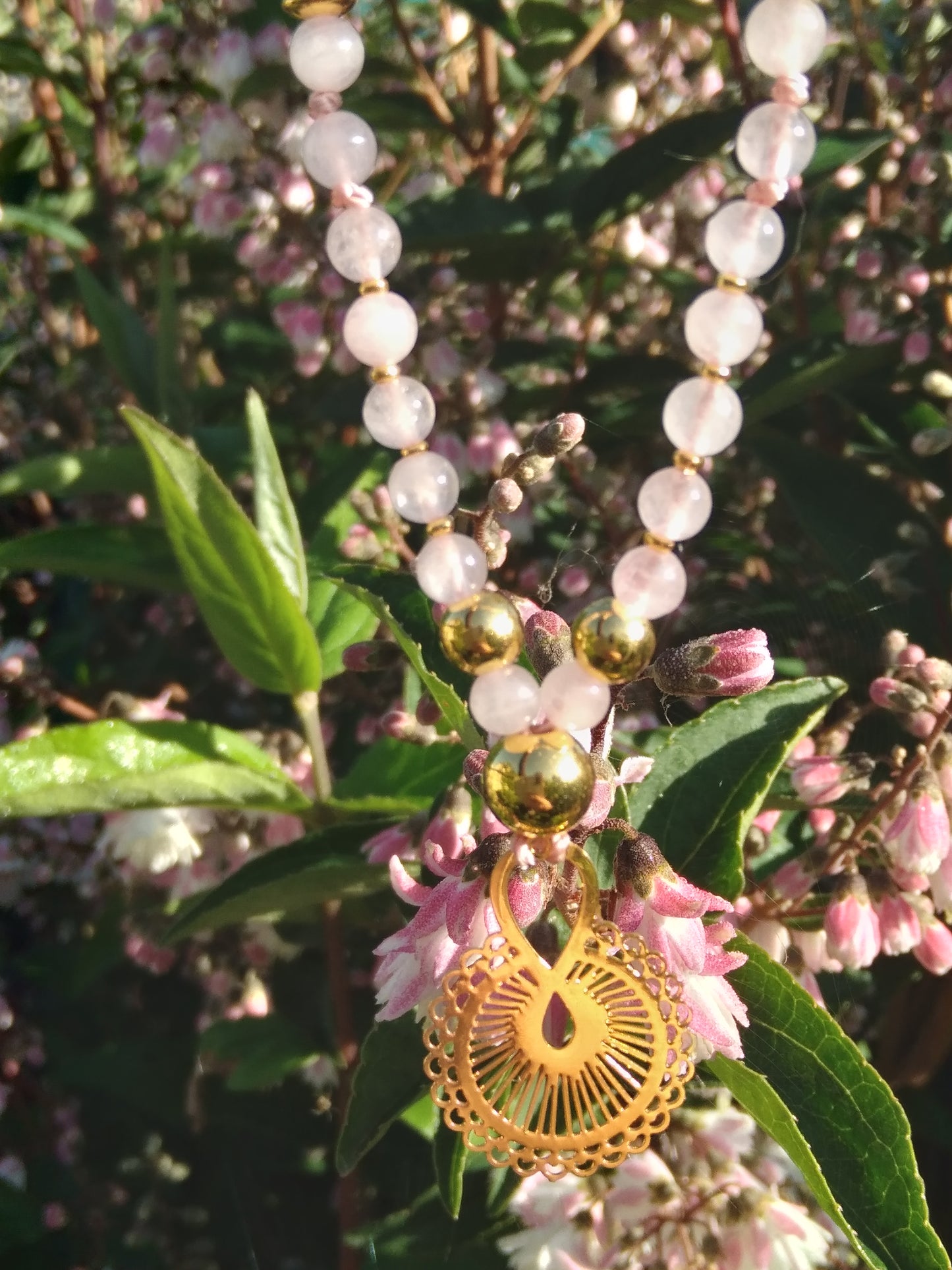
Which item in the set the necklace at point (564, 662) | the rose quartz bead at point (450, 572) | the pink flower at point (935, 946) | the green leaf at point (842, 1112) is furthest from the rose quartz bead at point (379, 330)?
the pink flower at point (935, 946)

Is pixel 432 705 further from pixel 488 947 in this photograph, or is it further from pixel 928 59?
pixel 928 59

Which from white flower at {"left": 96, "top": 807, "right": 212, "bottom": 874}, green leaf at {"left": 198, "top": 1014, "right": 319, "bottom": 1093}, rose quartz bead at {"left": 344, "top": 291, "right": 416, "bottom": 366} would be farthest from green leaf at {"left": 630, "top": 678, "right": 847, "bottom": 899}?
green leaf at {"left": 198, "top": 1014, "right": 319, "bottom": 1093}

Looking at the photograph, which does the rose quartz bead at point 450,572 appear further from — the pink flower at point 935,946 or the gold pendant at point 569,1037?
the pink flower at point 935,946

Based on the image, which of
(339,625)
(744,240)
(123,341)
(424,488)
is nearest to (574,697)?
(424,488)

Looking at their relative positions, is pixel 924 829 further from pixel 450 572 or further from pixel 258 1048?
pixel 258 1048

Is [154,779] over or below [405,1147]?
over

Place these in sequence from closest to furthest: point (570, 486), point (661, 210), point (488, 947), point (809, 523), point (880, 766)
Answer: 1. point (488, 947)
2. point (880, 766)
3. point (809, 523)
4. point (570, 486)
5. point (661, 210)

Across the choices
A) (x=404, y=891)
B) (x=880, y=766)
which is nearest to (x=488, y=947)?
(x=404, y=891)
